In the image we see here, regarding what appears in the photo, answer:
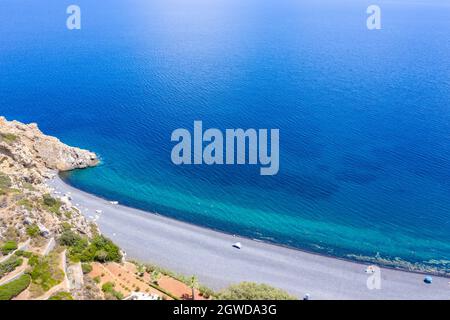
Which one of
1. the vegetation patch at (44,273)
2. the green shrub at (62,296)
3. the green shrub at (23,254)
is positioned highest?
the green shrub at (23,254)

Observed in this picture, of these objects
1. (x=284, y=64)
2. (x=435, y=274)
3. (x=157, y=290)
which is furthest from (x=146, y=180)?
(x=284, y=64)

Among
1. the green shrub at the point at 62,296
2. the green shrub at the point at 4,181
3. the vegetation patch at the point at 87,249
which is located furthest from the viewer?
the green shrub at the point at 4,181

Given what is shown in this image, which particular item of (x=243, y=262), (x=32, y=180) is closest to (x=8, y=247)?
(x=32, y=180)

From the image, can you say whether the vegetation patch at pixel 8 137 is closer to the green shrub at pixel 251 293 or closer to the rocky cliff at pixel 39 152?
the rocky cliff at pixel 39 152

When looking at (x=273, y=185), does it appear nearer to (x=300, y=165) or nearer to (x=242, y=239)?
(x=300, y=165)

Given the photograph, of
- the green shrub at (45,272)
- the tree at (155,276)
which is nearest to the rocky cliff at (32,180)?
the green shrub at (45,272)

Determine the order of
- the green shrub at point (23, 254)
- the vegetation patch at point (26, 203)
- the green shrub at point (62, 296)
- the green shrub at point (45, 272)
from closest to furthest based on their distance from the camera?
the green shrub at point (62, 296) → the green shrub at point (45, 272) → the green shrub at point (23, 254) → the vegetation patch at point (26, 203)

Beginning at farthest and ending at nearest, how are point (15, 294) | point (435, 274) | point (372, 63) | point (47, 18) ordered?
point (47, 18)
point (372, 63)
point (435, 274)
point (15, 294)
